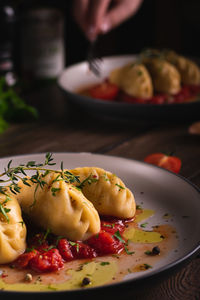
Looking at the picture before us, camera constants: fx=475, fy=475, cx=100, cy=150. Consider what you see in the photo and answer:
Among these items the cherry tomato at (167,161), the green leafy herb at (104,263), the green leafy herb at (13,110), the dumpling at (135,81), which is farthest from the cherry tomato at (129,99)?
the green leafy herb at (104,263)

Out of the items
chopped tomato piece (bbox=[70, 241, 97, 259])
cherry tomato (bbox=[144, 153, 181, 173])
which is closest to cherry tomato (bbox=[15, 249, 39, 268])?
chopped tomato piece (bbox=[70, 241, 97, 259])

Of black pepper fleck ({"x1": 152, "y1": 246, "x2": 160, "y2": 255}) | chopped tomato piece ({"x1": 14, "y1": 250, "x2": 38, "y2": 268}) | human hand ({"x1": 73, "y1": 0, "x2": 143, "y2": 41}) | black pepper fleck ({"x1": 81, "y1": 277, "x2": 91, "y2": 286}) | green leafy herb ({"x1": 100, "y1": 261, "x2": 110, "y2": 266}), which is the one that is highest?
human hand ({"x1": 73, "y1": 0, "x2": 143, "y2": 41})

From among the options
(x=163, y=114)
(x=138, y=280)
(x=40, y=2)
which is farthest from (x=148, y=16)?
(x=138, y=280)

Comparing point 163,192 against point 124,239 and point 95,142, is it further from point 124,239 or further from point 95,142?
point 95,142

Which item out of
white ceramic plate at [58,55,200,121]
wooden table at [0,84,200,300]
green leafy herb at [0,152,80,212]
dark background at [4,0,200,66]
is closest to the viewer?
green leafy herb at [0,152,80,212]

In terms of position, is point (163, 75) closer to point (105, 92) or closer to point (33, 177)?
point (105, 92)

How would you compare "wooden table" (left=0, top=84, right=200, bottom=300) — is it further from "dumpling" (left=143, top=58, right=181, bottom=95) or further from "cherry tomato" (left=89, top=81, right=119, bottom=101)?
"dumpling" (left=143, top=58, right=181, bottom=95)

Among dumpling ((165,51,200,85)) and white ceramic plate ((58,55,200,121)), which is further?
dumpling ((165,51,200,85))

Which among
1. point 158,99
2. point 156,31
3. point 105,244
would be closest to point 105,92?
point 158,99
